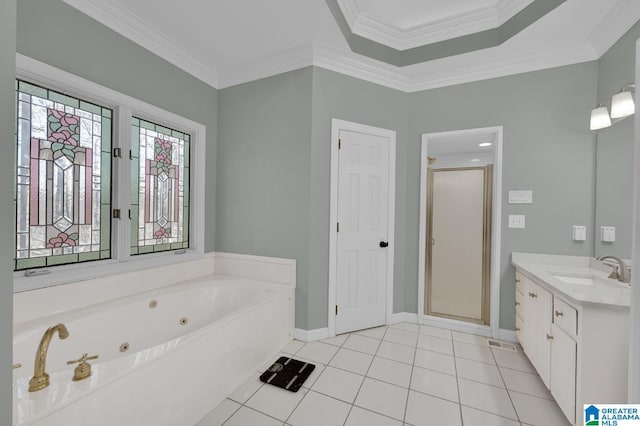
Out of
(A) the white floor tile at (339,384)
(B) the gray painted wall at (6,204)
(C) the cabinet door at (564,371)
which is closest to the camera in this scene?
(B) the gray painted wall at (6,204)

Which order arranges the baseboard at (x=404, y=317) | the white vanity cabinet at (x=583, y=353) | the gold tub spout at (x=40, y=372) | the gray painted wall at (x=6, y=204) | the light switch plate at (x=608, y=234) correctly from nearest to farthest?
the gray painted wall at (x=6, y=204), the gold tub spout at (x=40, y=372), the white vanity cabinet at (x=583, y=353), the light switch plate at (x=608, y=234), the baseboard at (x=404, y=317)

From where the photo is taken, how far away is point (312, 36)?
7.55 feet

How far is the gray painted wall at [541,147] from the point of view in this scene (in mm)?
2314

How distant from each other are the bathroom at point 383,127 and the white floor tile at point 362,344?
0.24 m

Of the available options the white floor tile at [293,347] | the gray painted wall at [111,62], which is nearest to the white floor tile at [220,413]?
the white floor tile at [293,347]

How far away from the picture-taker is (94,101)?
1958 millimetres

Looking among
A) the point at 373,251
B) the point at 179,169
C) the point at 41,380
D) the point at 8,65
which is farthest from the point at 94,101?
Result: the point at 373,251

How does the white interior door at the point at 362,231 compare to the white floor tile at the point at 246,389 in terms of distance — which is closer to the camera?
the white floor tile at the point at 246,389

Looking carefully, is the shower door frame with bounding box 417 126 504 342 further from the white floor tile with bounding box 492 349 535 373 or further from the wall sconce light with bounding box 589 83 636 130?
the wall sconce light with bounding box 589 83 636 130

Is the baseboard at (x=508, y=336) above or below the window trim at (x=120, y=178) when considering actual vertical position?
below

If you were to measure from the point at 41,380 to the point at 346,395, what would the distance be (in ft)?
5.13

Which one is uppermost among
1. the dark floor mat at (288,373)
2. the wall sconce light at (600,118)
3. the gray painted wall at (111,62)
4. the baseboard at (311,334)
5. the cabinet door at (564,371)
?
the gray painted wall at (111,62)

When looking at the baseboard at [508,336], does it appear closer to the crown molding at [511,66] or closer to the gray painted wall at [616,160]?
the gray painted wall at [616,160]

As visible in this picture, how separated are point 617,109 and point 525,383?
209 centimetres
